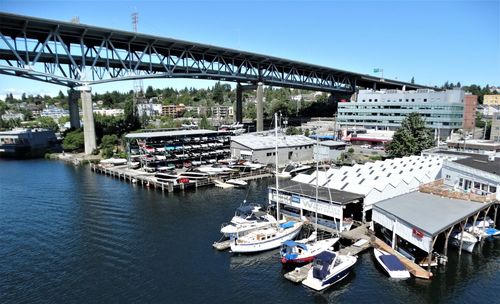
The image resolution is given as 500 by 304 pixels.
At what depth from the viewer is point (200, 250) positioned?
27.1m

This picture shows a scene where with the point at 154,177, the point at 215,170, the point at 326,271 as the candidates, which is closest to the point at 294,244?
the point at 326,271

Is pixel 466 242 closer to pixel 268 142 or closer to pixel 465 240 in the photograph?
pixel 465 240

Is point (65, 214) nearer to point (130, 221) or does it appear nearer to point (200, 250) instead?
point (130, 221)

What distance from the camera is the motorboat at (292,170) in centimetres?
5365

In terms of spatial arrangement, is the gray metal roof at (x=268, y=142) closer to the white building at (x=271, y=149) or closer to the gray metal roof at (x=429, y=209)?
the white building at (x=271, y=149)

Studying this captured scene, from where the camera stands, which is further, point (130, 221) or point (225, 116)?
point (225, 116)

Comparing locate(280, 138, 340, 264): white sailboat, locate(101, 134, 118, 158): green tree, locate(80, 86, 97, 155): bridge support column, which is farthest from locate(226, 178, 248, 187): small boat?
locate(80, 86, 97, 155): bridge support column

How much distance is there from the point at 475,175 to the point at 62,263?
3674 cm

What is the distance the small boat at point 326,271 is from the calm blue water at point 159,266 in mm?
499

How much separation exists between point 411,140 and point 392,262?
40.2 meters

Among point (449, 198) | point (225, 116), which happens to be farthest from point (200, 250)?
point (225, 116)

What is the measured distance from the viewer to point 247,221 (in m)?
30.1

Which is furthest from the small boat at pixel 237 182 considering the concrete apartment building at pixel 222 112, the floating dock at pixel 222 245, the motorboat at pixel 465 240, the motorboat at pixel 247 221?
the concrete apartment building at pixel 222 112

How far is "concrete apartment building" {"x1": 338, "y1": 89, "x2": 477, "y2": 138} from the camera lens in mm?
84812
